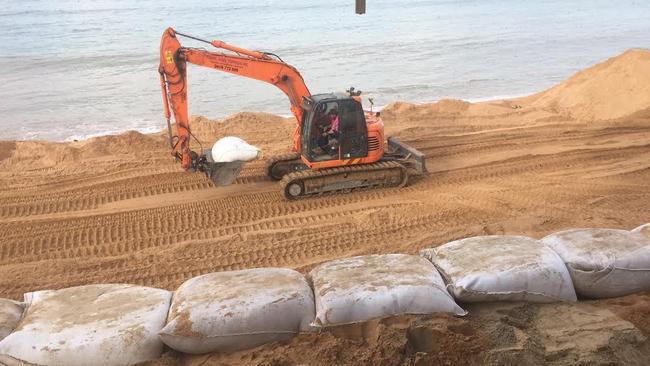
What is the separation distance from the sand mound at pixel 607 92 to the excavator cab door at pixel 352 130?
732 cm

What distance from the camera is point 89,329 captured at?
4465 mm

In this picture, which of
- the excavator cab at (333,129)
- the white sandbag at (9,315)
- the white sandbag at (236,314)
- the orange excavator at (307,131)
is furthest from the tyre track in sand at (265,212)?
the white sandbag at (236,314)

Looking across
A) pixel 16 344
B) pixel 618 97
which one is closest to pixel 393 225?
pixel 16 344

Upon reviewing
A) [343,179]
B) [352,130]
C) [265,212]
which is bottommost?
[265,212]

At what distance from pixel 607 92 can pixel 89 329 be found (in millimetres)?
14717

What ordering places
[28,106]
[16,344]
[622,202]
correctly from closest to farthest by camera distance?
[16,344] → [622,202] → [28,106]

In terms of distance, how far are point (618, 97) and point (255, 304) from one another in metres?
13.6

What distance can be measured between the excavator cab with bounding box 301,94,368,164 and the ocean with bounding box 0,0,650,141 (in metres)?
7.29

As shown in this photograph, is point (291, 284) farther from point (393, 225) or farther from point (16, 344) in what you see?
point (393, 225)

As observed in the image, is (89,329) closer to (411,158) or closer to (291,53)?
(411,158)

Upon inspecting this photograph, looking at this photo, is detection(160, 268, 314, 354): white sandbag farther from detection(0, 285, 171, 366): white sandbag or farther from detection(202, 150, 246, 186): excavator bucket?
detection(202, 150, 246, 186): excavator bucket

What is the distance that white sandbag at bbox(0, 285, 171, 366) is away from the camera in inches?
170

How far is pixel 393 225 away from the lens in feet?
29.3

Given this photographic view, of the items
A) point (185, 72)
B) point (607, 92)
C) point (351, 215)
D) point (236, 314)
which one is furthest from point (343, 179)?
point (607, 92)
